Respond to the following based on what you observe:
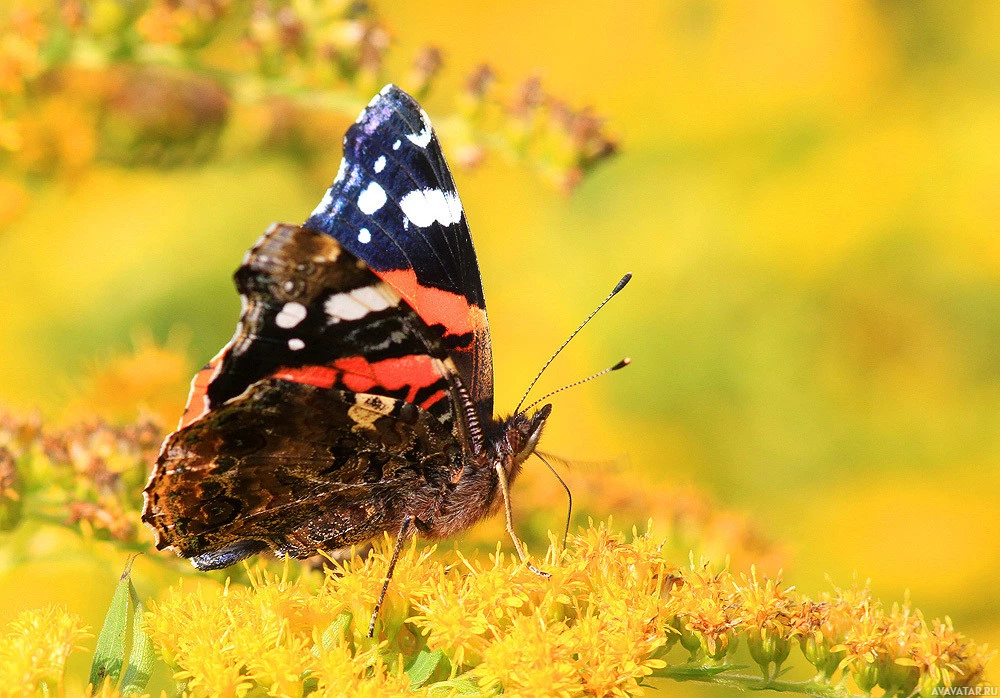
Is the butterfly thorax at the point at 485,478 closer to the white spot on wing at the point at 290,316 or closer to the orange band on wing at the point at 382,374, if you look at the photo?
the orange band on wing at the point at 382,374

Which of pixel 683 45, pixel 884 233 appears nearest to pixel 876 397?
pixel 884 233

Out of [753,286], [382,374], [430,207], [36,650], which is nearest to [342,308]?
[382,374]

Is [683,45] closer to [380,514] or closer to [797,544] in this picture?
[797,544]

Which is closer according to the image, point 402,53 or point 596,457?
point 596,457

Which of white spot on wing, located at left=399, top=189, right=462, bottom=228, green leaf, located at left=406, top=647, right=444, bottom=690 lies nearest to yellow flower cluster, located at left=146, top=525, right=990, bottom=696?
green leaf, located at left=406, top=647, right=444, bottom=690

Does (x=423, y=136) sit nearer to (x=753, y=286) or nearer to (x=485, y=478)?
(x=485, y=478)

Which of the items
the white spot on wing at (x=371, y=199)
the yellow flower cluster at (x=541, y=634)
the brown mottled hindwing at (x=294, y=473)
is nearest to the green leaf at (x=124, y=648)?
the yellow flower cluster at (x=541, y=634)

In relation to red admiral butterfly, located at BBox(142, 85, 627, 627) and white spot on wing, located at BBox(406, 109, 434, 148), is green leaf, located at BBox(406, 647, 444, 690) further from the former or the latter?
white spot on wing, located at BBox(406, 109, 434, 148)

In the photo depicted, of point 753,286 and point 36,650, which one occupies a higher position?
point 753,286
